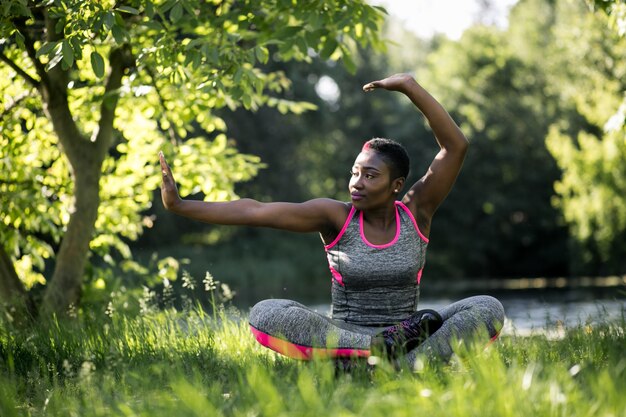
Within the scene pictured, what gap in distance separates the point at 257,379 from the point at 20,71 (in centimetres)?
402

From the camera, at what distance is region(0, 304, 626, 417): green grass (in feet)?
9.42

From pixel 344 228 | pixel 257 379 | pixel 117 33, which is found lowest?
pixel 257 379

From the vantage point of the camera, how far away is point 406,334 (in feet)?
14.1

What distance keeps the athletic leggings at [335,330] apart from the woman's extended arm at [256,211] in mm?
453

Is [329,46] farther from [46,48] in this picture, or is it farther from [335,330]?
[335,330]

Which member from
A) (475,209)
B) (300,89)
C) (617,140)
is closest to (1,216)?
(617,140)

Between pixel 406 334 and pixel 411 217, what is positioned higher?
pixel 411 217

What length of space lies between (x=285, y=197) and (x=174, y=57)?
30.4 m

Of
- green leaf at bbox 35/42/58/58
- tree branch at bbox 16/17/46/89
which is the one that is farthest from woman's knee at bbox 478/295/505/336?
tree branch at bbox 16/17/46/89

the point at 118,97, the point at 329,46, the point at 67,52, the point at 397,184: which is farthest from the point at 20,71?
the point at 397,184

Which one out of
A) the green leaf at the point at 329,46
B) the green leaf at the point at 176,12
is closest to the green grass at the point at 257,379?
the green leaf at the point at 176,12

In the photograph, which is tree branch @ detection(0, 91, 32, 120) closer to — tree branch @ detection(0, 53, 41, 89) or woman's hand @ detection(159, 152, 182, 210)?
tree branch @ detection(0, 53, 41, 89)

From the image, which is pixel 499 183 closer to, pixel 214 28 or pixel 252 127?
pixel 252 127

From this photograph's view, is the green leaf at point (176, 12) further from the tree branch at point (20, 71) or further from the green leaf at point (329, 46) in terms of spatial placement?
the tree branch at point (20, 71)
